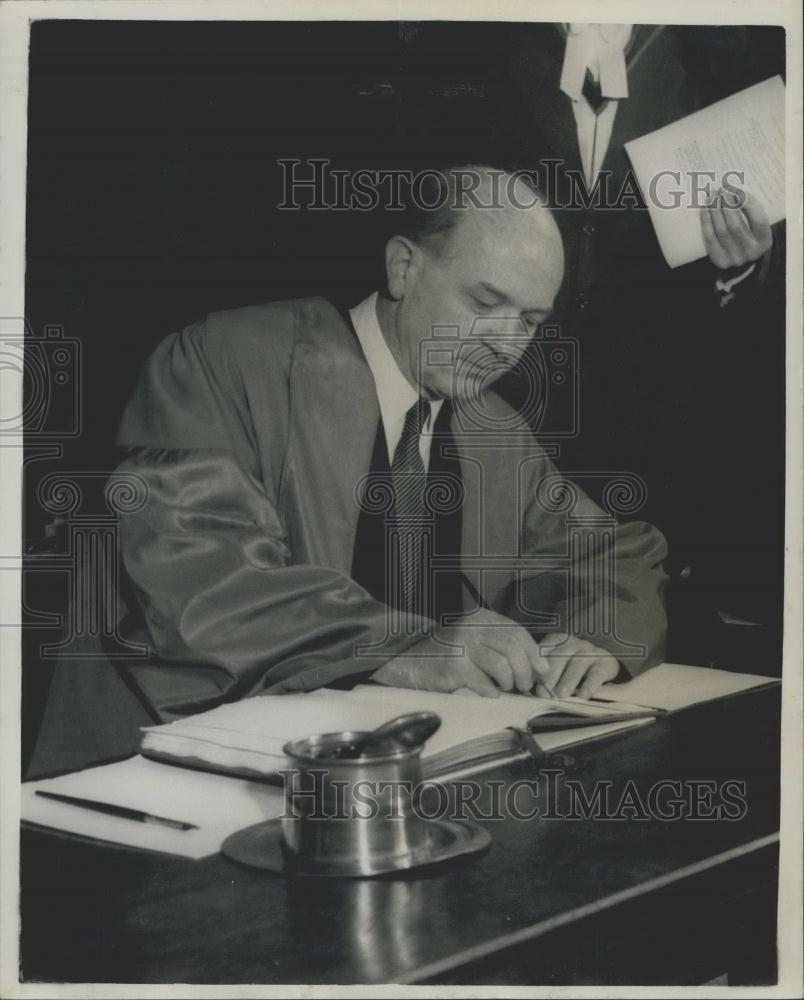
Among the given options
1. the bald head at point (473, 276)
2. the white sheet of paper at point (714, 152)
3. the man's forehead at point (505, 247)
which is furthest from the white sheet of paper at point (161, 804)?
the white sheet of paper at point (714, 152)

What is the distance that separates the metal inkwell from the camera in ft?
4.07

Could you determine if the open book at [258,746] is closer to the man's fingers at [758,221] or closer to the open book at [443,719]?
the open book at [443,719]

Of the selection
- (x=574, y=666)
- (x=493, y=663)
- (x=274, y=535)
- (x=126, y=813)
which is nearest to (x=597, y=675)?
(x=574, y=666)

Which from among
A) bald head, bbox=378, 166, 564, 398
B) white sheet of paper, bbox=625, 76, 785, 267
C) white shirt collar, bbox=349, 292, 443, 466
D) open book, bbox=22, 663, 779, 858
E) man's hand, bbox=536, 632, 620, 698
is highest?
white sheet of paper, bbox=625, 76, 785, 267

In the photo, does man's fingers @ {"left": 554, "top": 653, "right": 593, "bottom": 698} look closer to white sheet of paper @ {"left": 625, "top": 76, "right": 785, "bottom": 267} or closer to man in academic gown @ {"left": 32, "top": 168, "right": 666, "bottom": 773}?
man in academic gown @ {"left": 32, "top": 168, "right": 666, "bottom": 773}

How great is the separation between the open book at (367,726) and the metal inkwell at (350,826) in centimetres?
10

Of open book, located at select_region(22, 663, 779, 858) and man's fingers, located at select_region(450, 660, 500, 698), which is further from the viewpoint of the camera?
man's fingers, located at select_region(450, 660, 500, 698)

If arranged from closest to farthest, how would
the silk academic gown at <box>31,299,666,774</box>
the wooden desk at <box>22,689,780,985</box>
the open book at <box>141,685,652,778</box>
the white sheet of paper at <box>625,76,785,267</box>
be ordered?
Answer: the wooden desk at <box>22,689,780,985</box>, the open book at <box>141,685,652,778</box>, the silk academic gown at <box>31,299,666,774</box>, the white sheet of paper at <box>625,76,785,267</box>

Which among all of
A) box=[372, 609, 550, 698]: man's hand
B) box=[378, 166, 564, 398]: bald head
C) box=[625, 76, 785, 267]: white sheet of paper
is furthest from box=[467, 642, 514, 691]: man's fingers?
box=[625, 76, 785, 267]: white sheet of paper

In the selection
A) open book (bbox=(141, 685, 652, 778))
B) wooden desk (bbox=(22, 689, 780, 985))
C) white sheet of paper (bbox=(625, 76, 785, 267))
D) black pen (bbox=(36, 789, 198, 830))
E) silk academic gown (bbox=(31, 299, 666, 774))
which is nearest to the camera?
wooden desk (bbox=(22, 689, 780, 985))

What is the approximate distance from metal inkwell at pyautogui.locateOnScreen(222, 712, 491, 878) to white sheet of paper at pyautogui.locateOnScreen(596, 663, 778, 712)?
456 mm

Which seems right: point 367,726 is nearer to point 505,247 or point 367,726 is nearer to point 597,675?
point 597,675

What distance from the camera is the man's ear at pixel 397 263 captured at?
172 cm

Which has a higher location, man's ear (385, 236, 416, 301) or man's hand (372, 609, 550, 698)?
man's ear (385, 236, 416, 301)
